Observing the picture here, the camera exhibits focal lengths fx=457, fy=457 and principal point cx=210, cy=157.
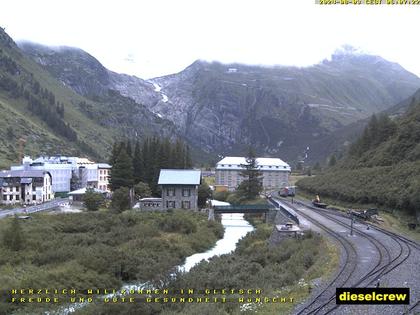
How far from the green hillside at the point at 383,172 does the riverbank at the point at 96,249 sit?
83.1 feet

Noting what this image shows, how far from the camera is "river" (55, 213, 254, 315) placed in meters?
37.3

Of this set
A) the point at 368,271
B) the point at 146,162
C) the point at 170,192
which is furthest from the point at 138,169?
the point at 368,271

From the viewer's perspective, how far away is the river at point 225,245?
37322mm

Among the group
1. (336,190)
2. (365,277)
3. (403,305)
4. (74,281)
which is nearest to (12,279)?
(74,281)

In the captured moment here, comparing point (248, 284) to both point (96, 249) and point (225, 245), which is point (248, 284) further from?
point (225, 245)

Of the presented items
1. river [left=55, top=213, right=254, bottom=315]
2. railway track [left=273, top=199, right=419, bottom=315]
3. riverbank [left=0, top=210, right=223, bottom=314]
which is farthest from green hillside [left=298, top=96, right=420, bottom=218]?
riverbank [left=0, top=210, right=223, bottom=314]

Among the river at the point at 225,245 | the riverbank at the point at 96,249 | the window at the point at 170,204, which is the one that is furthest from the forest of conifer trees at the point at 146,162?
the riverbank at the point at 96,249

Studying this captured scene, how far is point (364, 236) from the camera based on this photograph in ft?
154

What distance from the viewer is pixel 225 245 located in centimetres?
6347

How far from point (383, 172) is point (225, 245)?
32.2 metres

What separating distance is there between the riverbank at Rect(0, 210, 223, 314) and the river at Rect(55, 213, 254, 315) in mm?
1113

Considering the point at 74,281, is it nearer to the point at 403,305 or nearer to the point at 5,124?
the point at 403,305

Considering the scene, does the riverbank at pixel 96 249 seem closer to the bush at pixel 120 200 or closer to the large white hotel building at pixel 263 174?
the bush at pixel 120 200

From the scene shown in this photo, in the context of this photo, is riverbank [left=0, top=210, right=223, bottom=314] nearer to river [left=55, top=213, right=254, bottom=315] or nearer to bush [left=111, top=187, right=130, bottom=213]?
river [left=55, top=213, right=254, bottom=315]
